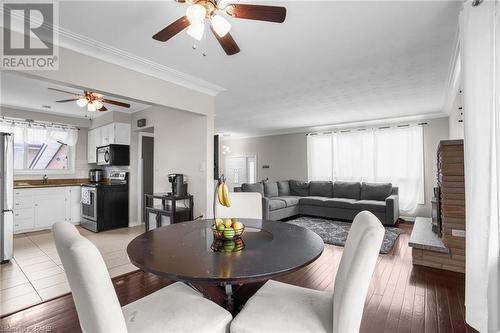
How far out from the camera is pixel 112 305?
38.9 inches

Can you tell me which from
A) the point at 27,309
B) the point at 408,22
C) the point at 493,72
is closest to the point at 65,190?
the point at 27,309

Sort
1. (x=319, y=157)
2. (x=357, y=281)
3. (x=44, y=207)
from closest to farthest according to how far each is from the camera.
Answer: (x=357, y=281) < (x=44, y=207) < (x=319, y=157)

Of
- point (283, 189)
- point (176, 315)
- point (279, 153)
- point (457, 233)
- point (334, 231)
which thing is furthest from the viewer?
point (279, 153)

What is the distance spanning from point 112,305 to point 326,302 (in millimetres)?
1062

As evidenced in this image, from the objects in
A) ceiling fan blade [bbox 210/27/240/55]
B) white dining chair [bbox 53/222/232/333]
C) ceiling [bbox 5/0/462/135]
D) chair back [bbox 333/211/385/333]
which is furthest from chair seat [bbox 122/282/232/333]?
ceiling [bbox 5/0/462/135]

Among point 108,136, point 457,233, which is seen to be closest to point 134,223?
point 108,136

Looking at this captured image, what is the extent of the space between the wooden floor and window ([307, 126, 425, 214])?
2.95m

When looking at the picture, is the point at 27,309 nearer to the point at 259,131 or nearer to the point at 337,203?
the point at 337,203

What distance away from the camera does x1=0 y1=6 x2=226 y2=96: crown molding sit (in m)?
2.16

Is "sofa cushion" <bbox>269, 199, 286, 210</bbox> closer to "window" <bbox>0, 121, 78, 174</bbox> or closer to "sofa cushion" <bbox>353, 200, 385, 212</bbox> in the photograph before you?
"sofa cushion" <bbox>353, 200, 385, 212</bbox>

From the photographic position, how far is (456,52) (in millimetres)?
2408

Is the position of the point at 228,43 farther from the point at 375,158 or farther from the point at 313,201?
the point at 375,158

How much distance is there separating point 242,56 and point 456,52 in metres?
2.14

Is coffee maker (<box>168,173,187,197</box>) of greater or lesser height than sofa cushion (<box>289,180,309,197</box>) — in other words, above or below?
above
